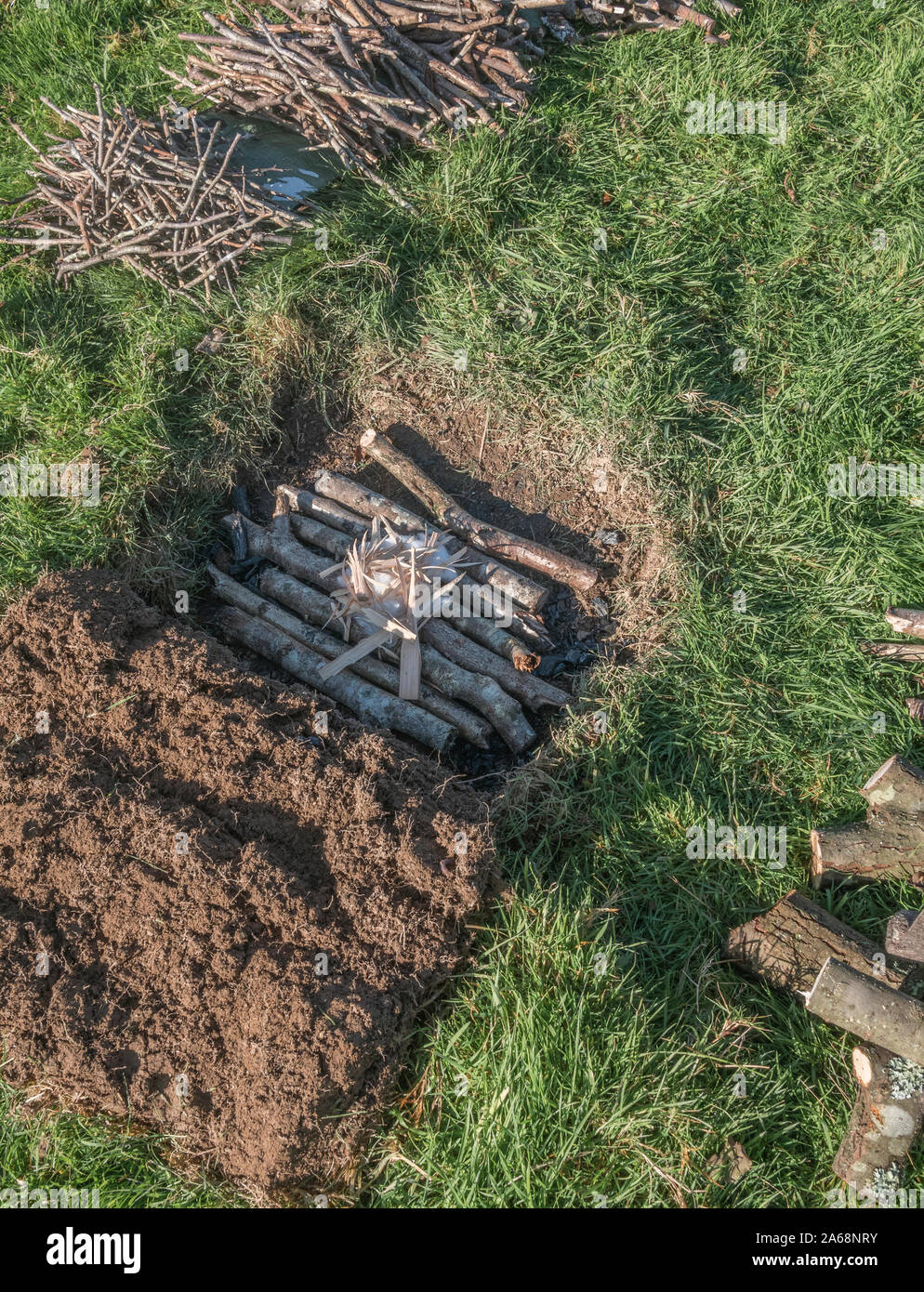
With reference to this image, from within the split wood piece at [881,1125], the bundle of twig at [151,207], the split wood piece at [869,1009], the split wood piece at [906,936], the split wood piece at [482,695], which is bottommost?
the split wood piece at [881,1125]

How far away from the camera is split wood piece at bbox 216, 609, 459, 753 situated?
4.48m

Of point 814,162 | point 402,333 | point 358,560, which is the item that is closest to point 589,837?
point 358,560

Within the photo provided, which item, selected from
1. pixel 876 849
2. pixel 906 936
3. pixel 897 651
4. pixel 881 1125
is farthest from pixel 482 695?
pixel 881 1125

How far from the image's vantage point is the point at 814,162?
636 centimetres

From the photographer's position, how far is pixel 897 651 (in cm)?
478

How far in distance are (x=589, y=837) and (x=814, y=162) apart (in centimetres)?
537

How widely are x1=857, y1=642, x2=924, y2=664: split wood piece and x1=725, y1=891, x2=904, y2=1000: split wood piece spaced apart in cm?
156

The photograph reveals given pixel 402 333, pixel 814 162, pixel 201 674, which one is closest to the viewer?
pixel 201 674

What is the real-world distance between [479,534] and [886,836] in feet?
8.78

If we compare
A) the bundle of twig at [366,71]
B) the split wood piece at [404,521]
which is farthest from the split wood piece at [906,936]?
the bundle of twig at [366,71]

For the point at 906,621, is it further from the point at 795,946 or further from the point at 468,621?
the point at 468,621

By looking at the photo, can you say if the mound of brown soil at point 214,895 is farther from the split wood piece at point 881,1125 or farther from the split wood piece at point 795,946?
the split wood piece at point 881,1125

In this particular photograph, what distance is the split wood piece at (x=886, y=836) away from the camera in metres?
4.11

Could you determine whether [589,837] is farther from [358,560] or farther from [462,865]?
[358,560]
